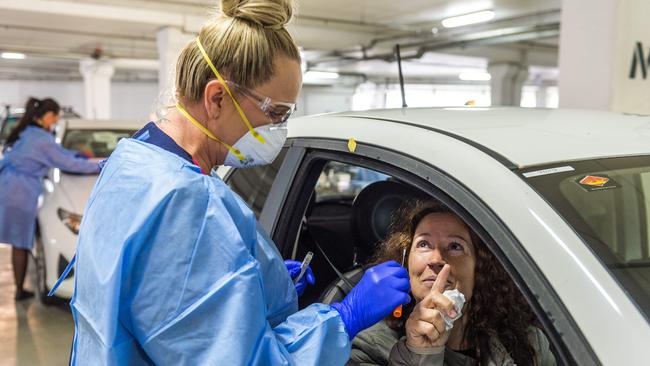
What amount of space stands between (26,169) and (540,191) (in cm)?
506

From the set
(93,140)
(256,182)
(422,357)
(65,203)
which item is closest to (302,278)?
(422,357)

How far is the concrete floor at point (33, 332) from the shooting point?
13.4 ft

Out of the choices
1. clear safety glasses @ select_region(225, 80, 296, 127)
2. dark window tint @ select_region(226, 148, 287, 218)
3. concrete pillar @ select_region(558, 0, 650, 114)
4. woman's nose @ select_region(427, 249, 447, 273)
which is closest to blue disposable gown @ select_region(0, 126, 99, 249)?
dark window tint @ select_region(226, 148, 287, 218)

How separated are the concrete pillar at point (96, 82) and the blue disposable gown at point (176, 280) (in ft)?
55.9

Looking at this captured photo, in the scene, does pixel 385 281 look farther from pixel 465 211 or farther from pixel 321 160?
pixel 321 160

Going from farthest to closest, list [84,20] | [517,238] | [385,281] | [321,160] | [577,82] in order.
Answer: [84,20] → [577,82] → [321,160] → [385,281] → [517,238]

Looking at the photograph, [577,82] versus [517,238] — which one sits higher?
[577,82]

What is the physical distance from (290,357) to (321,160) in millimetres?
837

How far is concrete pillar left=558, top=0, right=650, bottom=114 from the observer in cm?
422

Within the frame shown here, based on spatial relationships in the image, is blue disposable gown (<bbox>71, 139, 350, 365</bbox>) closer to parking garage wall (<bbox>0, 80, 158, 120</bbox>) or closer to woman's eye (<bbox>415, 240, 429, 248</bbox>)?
woman's eye (<bbox>415, 240, 429, 248</bbox>)

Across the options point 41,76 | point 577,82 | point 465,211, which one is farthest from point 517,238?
point 41,76

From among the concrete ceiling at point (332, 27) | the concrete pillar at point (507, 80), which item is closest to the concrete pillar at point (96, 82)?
the concrete ceiling at point (332, 27)

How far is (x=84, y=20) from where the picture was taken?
36.0ft

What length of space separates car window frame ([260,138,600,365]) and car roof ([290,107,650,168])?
0.38 feet
